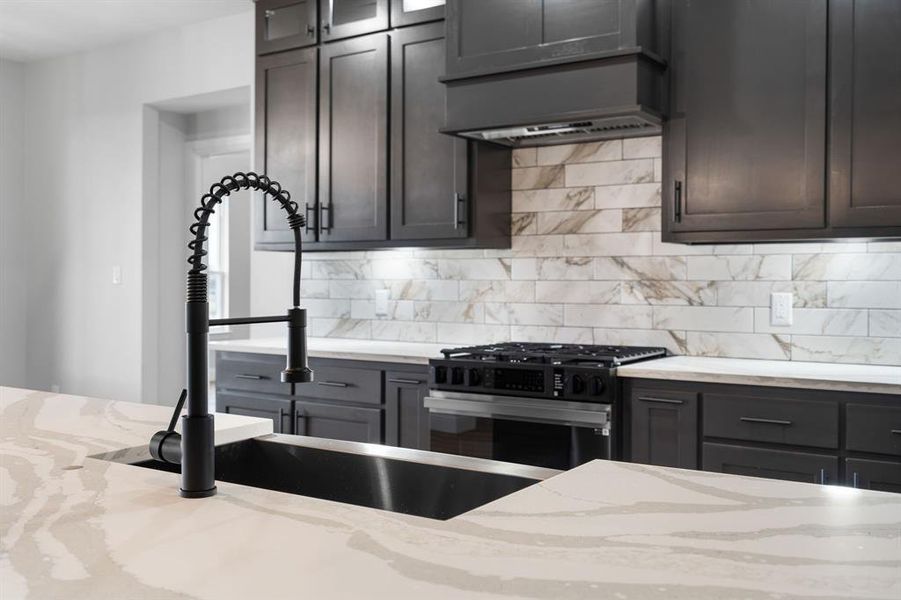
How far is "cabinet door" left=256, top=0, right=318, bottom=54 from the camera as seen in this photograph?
4293mm

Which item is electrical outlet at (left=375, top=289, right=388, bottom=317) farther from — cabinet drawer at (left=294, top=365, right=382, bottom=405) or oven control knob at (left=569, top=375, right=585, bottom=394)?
oven control knob at (left=569, top=375, right=585, bottom=394)

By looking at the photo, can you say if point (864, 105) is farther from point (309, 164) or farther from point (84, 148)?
point (84, 148)

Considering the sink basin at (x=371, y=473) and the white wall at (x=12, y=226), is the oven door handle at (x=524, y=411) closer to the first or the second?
the sink basin at (x=371, y=473)

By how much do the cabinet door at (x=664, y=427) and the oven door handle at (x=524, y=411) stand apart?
12 centimetres

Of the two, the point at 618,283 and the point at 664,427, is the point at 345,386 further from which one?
the point at 664,427

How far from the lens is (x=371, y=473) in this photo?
5.69ft

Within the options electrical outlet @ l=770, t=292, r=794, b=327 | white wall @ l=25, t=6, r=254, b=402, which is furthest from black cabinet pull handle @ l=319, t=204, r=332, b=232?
electrical outlet @ l=770, t=292, r=794, b=327

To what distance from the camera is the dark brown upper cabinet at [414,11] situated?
3.85 meters

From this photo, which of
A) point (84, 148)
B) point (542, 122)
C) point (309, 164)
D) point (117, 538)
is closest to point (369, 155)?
point (309, 164)

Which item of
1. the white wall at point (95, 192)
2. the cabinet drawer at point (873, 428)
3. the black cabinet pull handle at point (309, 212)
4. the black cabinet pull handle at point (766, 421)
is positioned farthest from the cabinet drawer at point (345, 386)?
the white wall at point (95, 192)

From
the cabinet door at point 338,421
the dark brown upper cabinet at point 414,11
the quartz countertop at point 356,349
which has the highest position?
the dark brown upper cabinet at point 414,11

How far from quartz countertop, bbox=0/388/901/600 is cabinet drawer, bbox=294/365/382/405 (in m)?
2.37

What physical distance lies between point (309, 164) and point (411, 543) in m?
3.50

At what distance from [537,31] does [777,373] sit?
158cm
